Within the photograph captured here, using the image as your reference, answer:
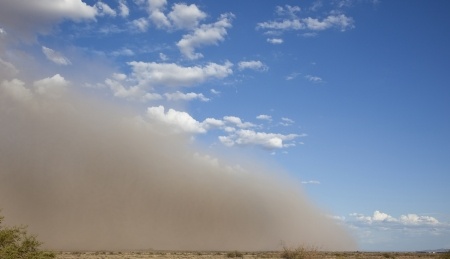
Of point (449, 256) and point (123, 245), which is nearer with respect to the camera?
point (449, 256)

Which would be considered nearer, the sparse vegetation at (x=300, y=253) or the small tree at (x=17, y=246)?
the small tree at (x=17, y=246)

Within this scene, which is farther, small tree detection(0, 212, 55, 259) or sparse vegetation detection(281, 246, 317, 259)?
sparse vegetation detection(281, 246, 317, 259)

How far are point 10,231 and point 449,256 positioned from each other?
4844 centimetres

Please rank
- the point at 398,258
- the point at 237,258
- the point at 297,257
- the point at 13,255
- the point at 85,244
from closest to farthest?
the point at 13,255 → the point at 297,257 → the point at 237,258 → the point at 398,258 → the point at 85,244

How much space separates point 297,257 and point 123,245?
138 metres

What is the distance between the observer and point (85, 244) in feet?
518

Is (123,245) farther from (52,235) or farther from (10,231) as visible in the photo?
(10,231)

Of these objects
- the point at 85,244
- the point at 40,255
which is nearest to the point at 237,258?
the point at 40,255

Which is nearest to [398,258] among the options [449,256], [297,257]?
[449,256]

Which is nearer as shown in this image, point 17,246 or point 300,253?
point 17,246

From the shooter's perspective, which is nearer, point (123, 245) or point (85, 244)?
point (85, 244)

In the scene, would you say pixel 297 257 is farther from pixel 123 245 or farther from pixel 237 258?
pixel 123 245

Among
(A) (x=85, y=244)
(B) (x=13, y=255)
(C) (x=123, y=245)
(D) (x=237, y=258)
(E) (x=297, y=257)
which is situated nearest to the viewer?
(B) (x=13, y=255)

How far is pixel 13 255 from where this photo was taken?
19734 millimetres
